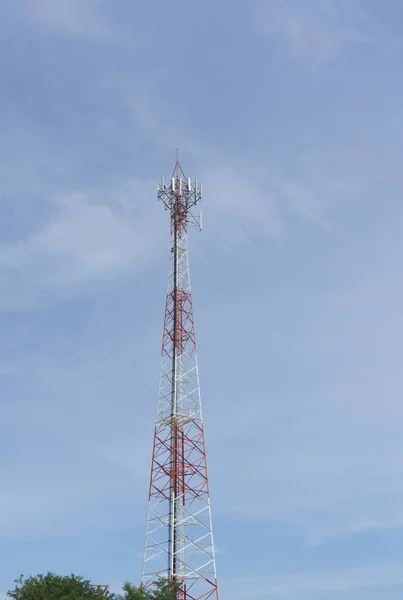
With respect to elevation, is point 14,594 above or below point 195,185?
below

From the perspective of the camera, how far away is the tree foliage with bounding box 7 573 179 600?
211ft

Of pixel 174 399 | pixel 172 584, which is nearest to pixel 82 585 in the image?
→ pixel 172 584

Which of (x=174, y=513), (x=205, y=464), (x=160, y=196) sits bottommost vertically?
(x=174, y=513)

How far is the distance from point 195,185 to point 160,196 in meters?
4.00

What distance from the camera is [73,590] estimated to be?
6775 cm

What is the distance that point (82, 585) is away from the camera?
69312 mm

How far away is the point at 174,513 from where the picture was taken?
72.2m

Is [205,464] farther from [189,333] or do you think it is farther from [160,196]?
[160,196]

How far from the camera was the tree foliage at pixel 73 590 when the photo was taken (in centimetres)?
6425

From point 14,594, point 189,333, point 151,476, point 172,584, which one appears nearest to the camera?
point 172,584

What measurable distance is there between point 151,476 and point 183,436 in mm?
4805

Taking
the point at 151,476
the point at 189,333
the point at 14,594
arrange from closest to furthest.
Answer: the point at 14,594, the point at 151,476, the point at 189,333

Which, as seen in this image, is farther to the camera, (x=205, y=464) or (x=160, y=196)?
(x=160, y=196)

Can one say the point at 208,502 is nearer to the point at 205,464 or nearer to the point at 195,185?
the point at 205,464
